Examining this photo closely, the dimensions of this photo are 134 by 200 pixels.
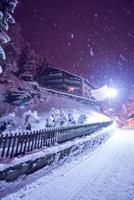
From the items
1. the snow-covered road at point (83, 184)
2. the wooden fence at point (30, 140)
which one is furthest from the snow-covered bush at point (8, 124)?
the snow-covered road at point (83, 184)

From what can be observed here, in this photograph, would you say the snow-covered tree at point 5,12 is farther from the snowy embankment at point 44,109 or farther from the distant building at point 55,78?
the distant building at point 55,78

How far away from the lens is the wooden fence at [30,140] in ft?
19.4

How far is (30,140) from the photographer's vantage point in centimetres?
695

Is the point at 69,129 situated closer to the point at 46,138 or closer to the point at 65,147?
the point at 65,147

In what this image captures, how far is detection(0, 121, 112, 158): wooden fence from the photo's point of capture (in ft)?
19.4

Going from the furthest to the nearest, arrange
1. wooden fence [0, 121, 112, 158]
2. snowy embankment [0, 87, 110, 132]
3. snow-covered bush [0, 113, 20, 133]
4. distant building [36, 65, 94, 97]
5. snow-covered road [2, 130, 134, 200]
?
1. distant building [36, 65, 94, 97]
2. snowy embankment [0, 87, 110, 132]
3. snow-covered bush [0, 113, 20, 133]
4. wooden fence [0, 121, 112, 158]
5. snow-covered road [2, 130, 134, 200]

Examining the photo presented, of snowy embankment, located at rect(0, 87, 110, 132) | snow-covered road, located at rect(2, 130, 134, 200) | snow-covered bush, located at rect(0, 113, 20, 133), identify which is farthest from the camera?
snowy embankment, located at rect(0, 87, 110, 132)

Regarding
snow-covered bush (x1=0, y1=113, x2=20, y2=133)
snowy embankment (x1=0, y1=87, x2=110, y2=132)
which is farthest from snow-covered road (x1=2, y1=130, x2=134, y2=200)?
snowy embankment (x1=0, y1=87, x2=110, y2=132)

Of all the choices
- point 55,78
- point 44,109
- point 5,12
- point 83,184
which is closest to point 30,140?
point 83,184

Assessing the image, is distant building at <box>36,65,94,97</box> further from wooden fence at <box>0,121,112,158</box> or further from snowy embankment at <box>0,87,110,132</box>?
wooden fence at <box>0,121,112,158</box>

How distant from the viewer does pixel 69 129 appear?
10344mm

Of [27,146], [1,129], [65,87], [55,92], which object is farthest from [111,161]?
[65,87]

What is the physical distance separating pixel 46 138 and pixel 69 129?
260cm

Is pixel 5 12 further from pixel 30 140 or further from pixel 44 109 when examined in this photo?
pixel 44 109
